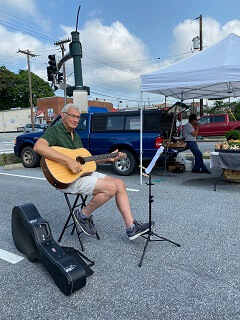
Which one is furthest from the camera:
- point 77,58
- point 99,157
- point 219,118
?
point 219,118

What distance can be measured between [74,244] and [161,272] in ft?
3.96

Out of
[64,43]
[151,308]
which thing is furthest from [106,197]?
[64,43]

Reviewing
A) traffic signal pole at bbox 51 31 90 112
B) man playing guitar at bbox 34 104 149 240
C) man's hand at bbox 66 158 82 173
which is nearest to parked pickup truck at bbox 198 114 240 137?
traffic signal pole at bbox 51 31 90 112

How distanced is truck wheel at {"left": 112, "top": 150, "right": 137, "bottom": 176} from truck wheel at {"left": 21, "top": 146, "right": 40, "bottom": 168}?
3111 millimetres

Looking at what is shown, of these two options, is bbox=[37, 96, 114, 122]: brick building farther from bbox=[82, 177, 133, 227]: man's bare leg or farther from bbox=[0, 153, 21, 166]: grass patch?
bbox=[82, 177, 133, 227]: man's bare leg

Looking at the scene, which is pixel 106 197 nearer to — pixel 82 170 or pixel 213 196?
pixel 82 170

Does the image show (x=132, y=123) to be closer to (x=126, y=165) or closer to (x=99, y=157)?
(x=126, y=165)

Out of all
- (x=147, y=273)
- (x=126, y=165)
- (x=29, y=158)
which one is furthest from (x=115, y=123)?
(x=147, y=273)

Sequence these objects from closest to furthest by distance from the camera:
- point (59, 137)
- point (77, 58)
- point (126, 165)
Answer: point (59, 137) → point (126, 165) → point (77, 58)

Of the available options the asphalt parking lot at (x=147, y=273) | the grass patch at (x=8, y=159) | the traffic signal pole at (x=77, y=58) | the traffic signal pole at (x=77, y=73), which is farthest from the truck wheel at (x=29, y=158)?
the asphalt parking lot at (x=147, y=273)

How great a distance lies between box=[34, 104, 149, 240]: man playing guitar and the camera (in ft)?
9.67

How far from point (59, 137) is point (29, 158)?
6.51 metres

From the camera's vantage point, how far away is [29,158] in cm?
922

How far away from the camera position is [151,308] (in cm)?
214
